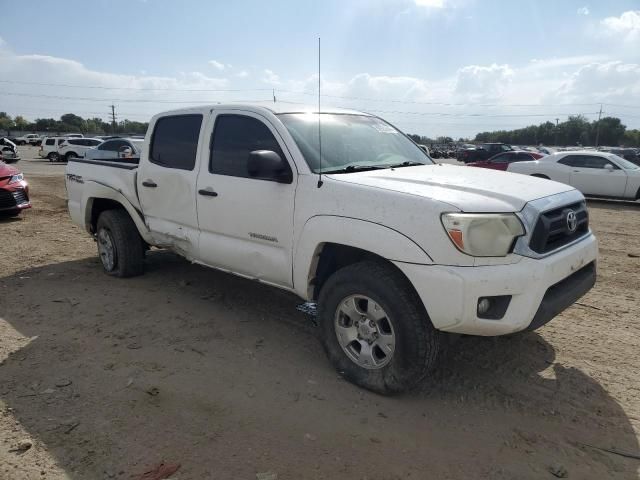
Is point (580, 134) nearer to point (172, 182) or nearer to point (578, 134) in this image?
point (578, 134)

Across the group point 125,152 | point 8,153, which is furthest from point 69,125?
point 125,152

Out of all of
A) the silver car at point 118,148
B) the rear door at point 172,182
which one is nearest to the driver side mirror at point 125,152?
the silver car at point 118,148

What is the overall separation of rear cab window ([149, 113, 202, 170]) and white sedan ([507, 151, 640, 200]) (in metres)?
12.1

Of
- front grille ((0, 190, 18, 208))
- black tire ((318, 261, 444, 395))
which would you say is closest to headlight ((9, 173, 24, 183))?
front grille ((0, 190, 18, 208))

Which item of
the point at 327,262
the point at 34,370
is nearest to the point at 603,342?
the point at 327,262

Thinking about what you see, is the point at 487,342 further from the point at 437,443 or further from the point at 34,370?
the point at 34,370

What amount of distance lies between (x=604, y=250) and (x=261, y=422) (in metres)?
6.44

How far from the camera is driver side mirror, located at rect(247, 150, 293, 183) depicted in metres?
3.48

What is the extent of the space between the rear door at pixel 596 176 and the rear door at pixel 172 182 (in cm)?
1227

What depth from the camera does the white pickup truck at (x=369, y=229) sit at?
286 cm

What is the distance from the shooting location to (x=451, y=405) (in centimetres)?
323

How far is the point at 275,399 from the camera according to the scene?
326cm

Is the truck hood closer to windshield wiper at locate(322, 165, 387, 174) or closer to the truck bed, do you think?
windshield wiper at locate(322, 165, 387, 174)

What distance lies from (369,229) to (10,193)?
28.7ft
